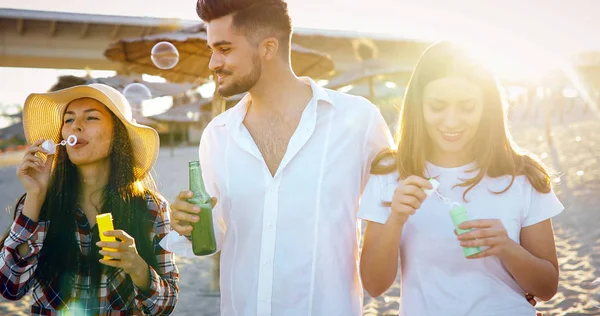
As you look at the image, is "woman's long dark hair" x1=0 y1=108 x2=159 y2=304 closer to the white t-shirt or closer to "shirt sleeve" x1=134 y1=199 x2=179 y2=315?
"shirt sleeve" x1=134 y1=199 x2=179 y2=315

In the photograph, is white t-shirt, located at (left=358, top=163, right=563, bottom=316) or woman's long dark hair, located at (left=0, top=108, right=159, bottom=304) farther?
woman's long dark hair, located at (left=0, top=108, right=159, bottom=304)

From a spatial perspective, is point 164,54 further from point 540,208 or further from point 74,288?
point 540,208

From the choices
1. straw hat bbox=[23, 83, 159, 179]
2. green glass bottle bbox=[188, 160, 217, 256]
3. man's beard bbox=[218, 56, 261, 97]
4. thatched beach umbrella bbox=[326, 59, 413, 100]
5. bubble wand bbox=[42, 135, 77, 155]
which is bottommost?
green glass bottle bbox=[188, 160, 217, 256]

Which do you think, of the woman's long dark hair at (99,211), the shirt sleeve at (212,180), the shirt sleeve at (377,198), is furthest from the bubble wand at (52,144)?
the shirt sleeve at (377,198)

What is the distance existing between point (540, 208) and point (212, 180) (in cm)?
139

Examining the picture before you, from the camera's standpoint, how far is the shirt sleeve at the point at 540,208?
85.1 inches

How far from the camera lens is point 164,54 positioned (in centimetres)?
595

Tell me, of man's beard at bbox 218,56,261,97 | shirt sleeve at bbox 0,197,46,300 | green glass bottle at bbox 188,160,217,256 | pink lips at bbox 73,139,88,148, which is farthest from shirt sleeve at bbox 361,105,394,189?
shirt sleeve at bbox 0,197,46,300

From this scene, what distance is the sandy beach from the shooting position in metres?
5.18

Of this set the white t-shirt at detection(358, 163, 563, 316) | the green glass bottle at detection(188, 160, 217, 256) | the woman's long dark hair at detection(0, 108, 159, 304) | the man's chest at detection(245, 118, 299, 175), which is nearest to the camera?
the white t-shirt at detection(358, 163, 563, 316)

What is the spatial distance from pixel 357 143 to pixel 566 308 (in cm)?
332

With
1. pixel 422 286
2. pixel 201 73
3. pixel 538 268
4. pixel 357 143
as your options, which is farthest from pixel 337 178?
pixel 201 73

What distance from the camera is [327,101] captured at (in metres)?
2.65

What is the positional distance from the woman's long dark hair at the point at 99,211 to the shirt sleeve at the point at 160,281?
29 millimetres
